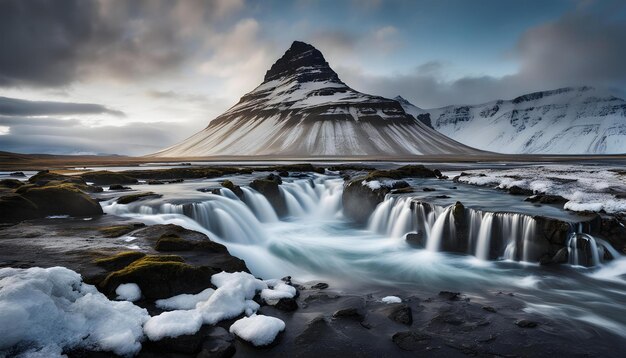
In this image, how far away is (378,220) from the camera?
65.8 feet

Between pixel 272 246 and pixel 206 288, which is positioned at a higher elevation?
pixel 206 288

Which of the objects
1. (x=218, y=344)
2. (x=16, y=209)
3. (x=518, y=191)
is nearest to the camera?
(x=218, y=344)

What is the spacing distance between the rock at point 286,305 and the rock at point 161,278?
1656 mm

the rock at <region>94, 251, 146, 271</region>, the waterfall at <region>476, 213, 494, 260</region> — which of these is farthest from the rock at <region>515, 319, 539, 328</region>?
the rock at <region>94, 251, 146, 271</region>

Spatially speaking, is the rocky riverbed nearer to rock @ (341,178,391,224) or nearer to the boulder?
the boulder

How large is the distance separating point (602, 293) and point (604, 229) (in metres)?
3.72

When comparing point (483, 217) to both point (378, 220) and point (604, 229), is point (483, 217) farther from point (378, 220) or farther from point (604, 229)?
point (378, 220)

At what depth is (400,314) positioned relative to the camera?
785cm

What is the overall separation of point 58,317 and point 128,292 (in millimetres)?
1631

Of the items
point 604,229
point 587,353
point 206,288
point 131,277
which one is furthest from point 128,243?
point 604,229

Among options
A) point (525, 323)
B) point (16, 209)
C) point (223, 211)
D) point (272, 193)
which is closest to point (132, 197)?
point (16, 209)

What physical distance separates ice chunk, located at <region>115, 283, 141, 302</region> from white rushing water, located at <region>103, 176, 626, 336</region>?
16.3ft

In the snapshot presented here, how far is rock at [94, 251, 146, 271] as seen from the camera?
27.8 ft

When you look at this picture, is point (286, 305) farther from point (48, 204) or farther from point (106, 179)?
point (106, 179)
